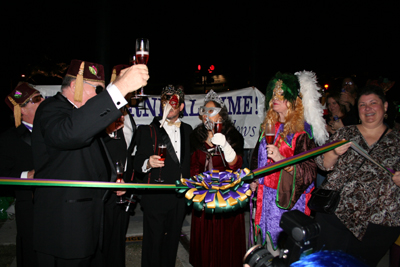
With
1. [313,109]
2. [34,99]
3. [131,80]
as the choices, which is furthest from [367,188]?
[34,99]

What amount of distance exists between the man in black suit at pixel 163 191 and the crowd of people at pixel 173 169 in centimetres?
1

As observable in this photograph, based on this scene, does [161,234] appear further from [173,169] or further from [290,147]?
[290,147]

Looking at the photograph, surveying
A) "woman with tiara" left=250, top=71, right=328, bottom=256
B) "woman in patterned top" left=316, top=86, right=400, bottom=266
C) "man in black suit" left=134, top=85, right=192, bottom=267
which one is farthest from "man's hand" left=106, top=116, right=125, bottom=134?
"woman in patterned top" left=316, top=86, right=400, bottom=266

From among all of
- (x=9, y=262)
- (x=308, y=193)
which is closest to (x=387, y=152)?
(x=308, y=193)

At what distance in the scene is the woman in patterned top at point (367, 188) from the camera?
9.14ft

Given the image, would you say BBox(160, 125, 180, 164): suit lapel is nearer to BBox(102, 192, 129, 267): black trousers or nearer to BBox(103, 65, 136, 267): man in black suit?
BBox(103, 65, 136, 267): man in black suit

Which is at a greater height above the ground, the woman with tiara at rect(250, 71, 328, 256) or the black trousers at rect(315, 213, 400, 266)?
the woman with tiara at rect(250, 71, 328, 256)

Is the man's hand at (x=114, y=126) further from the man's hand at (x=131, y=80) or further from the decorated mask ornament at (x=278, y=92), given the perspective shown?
the decorated mask ornament at (x=278, y=92)

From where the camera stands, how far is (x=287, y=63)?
21.0 metres

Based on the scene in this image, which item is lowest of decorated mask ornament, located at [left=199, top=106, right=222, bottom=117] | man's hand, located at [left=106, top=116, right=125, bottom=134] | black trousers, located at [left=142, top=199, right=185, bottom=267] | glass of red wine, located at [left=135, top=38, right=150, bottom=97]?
black trousers, located at [left=142, top=199, right=185, bottom=267]

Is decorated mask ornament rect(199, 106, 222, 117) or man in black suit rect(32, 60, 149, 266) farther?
decorated mask ornament rect(199, 106, 222, 117)

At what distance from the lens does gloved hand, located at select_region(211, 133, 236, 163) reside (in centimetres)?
328

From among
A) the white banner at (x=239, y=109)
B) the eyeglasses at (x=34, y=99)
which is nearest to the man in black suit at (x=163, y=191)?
the eyeglasses at (x=34, y=99)

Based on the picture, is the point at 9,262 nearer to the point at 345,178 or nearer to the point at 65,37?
the point at 345,178
